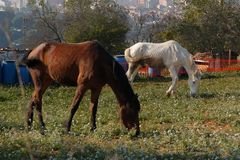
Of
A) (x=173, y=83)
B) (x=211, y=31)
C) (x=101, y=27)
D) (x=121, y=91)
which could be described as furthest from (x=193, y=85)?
(x=211, y=31)

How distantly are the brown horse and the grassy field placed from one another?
43 cm

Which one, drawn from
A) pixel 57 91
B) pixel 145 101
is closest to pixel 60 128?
pixel 145 101

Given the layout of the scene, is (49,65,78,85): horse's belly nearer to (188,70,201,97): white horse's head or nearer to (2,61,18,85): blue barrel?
(188,70,201,97): white horse's head

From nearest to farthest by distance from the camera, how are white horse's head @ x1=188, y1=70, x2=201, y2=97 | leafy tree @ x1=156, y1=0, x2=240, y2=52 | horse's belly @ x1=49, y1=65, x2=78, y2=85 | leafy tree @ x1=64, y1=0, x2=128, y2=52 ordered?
horse's belly @ x1=49, y1=65, x2=78, y2=85, white horse's head @ x1=188, y1=70, x2=201, y2=97, leafy tree @ x1=64, y1=0, x2=128, y2=52, leafy tree @ x1=156, y1=0, x2=240, y2=52

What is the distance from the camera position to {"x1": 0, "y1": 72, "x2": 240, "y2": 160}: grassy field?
7.80m

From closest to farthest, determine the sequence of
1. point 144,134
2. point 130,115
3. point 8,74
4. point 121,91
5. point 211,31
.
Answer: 1. point 130,115
2. point 144,134
3. point 121,91
4. point 8,74
5. point 211,31

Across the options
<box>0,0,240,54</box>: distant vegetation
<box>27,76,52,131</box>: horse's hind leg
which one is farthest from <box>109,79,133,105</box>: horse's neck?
<box>0,0,240,54</box>: distant vegetation

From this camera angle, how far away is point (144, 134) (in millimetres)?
10078

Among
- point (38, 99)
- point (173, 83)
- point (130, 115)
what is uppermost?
point (38, 99)

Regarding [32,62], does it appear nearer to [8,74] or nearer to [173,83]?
[173,83]

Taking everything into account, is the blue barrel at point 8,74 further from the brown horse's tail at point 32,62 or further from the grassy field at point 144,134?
the brown horse's tail at point 32,62

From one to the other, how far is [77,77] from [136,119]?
4.98 ft

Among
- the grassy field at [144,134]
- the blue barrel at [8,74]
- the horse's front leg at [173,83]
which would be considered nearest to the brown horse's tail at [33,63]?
the grassy field at [144,134]

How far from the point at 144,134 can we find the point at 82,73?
5.67 ft
